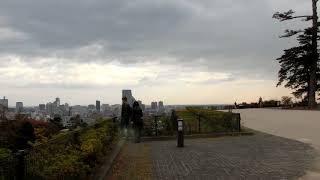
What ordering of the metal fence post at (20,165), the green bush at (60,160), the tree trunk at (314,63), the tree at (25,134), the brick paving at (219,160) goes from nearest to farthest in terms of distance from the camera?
the metal fence post at (20,165), the green bush at (60,160), the brick paving at (219,160), the tree at (25,134), the tree trunk at (314,63)

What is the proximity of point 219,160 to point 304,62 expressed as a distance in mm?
46323

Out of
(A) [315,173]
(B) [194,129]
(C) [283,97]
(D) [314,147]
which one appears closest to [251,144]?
(D) [314,147]

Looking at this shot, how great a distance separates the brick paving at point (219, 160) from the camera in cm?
1345

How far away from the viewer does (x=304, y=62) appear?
60.5m

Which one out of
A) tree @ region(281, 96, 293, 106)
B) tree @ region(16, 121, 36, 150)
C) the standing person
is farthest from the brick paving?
tree @ region(281, 96, 293, 106)

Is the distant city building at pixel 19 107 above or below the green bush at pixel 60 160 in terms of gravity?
above

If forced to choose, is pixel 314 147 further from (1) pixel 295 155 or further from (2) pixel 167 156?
(2) pixel 167 156

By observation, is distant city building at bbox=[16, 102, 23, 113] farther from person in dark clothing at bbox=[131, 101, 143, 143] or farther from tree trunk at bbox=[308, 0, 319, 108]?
tree trunk at bbox=[308, 0, 319, 108]

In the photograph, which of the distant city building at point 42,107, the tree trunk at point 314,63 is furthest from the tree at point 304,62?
the distant city building at point 42,107

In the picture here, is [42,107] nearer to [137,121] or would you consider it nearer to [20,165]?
[137,121]

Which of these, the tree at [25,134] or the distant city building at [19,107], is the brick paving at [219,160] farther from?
the distant city building at [19,107]

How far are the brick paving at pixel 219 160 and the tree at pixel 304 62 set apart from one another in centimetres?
3545

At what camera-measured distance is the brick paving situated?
1345 centimetres

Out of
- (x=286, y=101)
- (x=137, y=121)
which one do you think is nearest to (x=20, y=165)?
(x=137, y=121)
